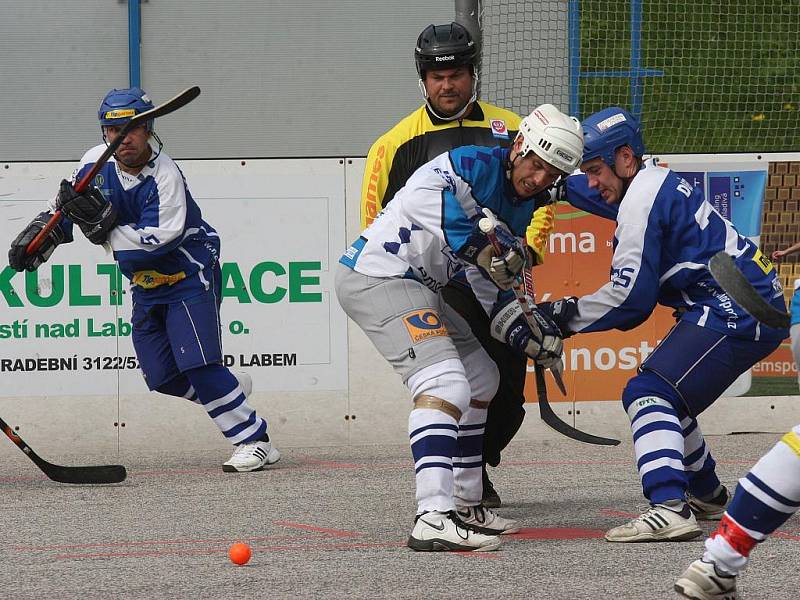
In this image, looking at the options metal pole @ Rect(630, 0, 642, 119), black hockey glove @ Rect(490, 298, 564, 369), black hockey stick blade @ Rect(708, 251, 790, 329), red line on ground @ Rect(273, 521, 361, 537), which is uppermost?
metal pole @ Rect(630, 0, 642, 119)

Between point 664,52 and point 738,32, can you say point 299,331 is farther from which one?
point 738,32

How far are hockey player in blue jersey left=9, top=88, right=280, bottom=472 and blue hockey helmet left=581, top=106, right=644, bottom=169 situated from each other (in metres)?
2.45

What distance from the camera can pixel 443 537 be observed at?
15.8 feet

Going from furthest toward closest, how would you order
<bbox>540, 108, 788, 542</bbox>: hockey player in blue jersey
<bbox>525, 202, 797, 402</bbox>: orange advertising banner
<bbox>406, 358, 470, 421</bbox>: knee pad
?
1. <bbox>525, 202, 797, 402</bbox>: orange advertising banner
2. <bbox>540, 108, 788, 542</bbox>: hockey player in blue jersey
3. <bbox>406, 358, 470, 421</bbox>: knee pad

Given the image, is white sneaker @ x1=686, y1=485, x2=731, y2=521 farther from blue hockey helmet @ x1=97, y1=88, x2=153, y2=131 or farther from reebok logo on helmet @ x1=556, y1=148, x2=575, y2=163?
blue hockey helmet @ x1=97, y1=88, x2=153, y2=131

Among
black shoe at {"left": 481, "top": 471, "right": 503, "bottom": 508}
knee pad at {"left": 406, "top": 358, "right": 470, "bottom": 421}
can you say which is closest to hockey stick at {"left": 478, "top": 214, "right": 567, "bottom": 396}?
knee pad at {"left": 406, "top": 358, "right": 470, "bottom": 421}

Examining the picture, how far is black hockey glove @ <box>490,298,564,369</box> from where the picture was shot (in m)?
5.31

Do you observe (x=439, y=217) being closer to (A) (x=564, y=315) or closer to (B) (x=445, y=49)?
(A) (x=564, y=315)

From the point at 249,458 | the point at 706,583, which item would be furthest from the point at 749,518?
the point at 249,458

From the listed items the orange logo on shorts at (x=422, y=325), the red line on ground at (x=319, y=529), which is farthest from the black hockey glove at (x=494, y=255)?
the red line on ground at (x=319, y=529)

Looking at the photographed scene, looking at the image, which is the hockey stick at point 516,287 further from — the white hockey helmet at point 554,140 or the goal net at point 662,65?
the goal net at point 662,65

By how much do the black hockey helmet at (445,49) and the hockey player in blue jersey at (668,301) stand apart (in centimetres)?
73

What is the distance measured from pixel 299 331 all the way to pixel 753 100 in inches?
158

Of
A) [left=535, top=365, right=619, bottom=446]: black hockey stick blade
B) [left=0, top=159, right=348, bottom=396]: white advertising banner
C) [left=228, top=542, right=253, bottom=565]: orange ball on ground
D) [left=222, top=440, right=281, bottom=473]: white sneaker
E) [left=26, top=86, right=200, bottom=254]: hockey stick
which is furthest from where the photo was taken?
[left=0, top=159, right=348, bottom=396]: white advertising banner
